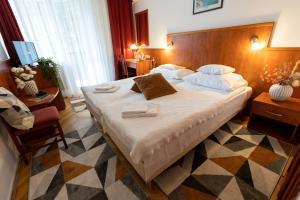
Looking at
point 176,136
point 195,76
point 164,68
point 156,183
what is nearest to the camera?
point 176,136

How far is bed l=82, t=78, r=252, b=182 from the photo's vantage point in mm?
1197

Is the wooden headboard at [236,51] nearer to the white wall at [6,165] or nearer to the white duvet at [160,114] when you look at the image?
the white duvet at [160,114]

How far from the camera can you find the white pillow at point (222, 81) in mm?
2059

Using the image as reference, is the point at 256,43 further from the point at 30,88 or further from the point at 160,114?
the point at 30,88

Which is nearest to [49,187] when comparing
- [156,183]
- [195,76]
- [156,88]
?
[156,183]

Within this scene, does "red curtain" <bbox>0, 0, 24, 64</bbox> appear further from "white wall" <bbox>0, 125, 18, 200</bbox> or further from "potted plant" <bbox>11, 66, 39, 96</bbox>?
"white wall" <bbox>0, 125, 18, 200</bbox>

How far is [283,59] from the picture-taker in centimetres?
190

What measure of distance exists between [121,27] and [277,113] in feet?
13.0

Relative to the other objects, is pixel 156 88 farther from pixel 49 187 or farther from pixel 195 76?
pixel 49 187

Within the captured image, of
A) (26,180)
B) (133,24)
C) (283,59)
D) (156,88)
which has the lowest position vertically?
(26,180)

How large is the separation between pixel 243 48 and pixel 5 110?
10.1 feet

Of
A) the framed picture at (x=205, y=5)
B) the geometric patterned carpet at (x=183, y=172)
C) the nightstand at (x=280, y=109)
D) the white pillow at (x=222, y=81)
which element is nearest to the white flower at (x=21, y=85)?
the geometric patterned carpet at (x=183, y=172)

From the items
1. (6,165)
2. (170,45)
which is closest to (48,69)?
(6,165)

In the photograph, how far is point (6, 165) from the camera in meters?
1.49
